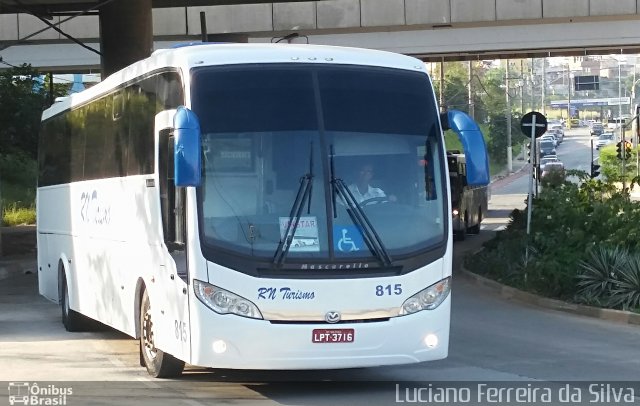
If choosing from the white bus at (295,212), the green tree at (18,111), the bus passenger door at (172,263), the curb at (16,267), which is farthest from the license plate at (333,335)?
the green tree at (18,111)

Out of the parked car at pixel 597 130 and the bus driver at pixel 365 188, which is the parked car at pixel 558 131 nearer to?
the parked car at pixel 597 130

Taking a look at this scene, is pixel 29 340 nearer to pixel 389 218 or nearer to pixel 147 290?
pixel 147 290

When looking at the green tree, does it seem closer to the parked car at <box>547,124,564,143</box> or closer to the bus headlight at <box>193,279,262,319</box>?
the bus headlight at <box>193,279,262,319</box>

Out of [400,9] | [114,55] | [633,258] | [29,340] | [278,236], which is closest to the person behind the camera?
[278,236]

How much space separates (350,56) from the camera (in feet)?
36.0

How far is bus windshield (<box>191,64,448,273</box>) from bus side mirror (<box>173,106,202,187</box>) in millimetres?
432

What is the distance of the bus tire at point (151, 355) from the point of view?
11477 millimetres

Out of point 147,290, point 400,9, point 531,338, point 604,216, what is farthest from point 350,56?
point 400,9

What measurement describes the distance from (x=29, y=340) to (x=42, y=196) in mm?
4377

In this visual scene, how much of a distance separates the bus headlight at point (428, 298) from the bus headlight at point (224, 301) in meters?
1.36

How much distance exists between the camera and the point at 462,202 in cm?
3750

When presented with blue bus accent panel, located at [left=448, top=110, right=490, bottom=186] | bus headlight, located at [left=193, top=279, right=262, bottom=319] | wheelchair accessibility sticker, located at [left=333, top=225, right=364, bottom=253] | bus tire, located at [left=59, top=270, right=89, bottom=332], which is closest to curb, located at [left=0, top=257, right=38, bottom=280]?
bus tire, located at [left=59, top=270, right=89, bottom=332]

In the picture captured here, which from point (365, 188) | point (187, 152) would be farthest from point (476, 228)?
point (187, 152)

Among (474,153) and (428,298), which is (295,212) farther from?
(474,153)
